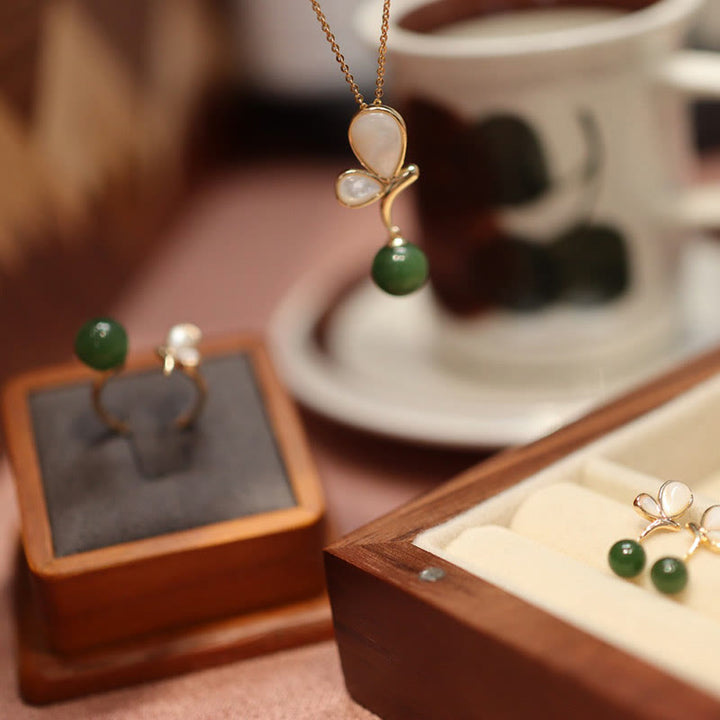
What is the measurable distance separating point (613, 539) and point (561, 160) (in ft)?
0.68

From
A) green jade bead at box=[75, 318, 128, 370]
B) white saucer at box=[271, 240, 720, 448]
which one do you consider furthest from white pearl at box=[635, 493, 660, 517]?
green jade bead at box=[75, 318, 128, 370]

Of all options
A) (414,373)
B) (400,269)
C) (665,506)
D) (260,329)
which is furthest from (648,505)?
(260,329)

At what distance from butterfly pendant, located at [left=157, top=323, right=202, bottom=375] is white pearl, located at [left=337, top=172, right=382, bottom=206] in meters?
0.11

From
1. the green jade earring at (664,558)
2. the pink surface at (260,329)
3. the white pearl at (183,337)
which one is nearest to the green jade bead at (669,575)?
the green jade earring at (664,558)

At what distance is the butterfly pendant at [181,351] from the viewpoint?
433 millimetres

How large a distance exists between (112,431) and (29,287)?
0.59 ft

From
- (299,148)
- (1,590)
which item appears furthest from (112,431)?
(299,148)

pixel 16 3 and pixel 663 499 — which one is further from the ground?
pixel 16 3

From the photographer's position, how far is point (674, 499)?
34 centimetres

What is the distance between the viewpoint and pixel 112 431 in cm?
45

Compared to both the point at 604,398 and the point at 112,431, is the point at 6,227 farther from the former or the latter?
the point at 604,398

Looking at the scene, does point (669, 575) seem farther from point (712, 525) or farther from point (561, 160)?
point (561, 160)

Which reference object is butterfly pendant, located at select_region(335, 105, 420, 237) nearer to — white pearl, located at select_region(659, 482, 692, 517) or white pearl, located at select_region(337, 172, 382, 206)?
white pearl, located at select_region(337, 172, 382, 206)

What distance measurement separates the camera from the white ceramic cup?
470 millimetres
